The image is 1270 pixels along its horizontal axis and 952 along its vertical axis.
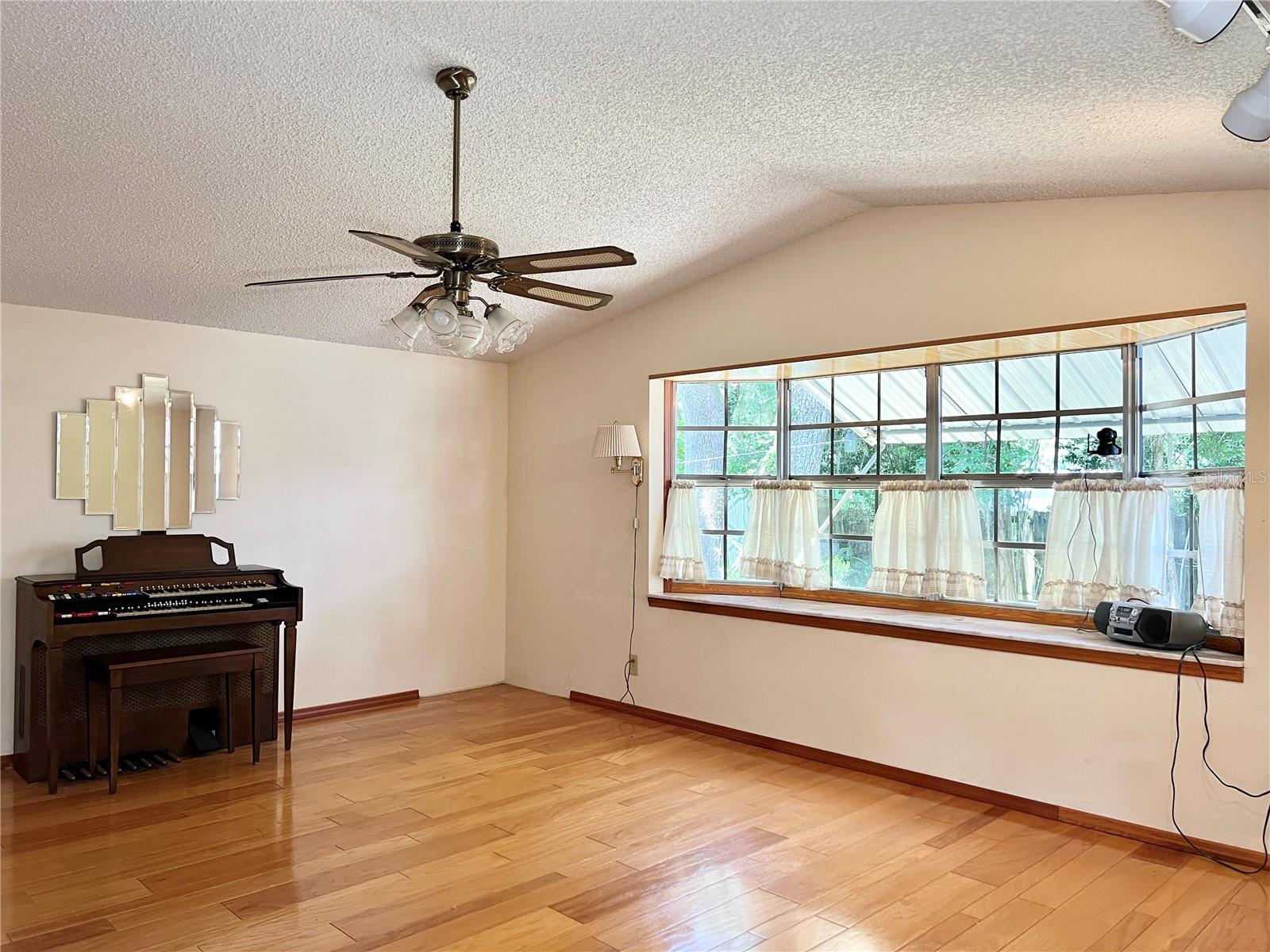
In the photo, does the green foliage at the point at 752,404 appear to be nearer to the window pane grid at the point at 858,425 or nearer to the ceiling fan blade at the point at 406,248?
the window pane grid at the point at 858,425

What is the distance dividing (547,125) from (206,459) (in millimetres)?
2837

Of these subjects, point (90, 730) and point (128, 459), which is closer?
point (90, 730)

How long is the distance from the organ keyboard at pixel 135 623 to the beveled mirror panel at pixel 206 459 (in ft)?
0.85

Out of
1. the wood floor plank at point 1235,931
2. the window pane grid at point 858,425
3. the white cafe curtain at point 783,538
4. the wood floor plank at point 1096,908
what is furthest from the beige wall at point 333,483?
the wood floor plank at point 1235,931

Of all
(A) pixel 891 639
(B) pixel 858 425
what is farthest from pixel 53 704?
(B) pixel 858 425

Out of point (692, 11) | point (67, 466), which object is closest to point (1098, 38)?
point (692, 11)

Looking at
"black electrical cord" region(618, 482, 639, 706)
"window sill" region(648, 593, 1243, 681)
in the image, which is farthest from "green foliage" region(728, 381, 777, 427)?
"window sill" region(648, 593, 1243, 681)

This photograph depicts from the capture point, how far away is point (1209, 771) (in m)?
3.32

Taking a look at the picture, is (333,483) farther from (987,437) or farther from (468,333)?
(987,437)

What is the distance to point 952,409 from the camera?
183 inches

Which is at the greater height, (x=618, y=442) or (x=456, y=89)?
(x=456, y=89)

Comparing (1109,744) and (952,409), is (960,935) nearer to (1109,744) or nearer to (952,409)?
(1109,744)

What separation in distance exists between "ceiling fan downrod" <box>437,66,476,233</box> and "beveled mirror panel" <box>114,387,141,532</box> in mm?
2676

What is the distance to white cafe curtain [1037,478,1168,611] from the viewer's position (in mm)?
3842
